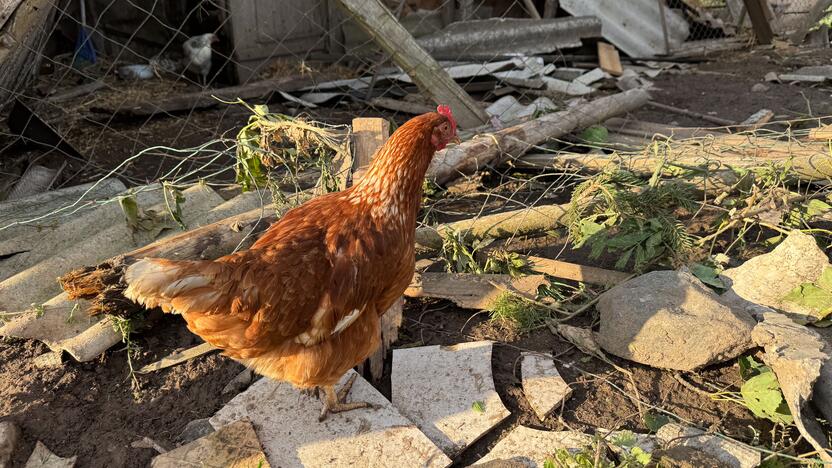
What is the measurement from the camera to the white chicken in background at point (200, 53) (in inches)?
266

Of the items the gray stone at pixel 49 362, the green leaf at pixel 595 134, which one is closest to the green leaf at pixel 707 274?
the green leaf at pixel 595 134

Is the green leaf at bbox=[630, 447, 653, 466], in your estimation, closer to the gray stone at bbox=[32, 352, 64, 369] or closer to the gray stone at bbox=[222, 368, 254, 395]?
the gray stone at bbox=[222, 368, 254, 395]

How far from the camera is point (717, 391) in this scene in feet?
7.86

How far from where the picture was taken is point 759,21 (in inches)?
346

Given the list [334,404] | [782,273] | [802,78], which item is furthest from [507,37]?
[334,404]

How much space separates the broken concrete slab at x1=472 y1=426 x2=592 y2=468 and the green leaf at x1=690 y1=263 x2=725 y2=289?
3.88 ft

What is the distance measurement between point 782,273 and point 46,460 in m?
3.15

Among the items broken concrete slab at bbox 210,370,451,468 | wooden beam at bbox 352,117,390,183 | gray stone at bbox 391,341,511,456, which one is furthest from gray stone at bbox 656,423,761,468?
wooden beam at bbox 352,117,390,183

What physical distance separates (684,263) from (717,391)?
2.48ft

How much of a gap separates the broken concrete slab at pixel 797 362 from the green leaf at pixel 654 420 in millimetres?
424

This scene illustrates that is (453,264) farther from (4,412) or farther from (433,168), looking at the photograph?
(4,412)

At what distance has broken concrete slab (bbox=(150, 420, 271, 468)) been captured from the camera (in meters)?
2.07

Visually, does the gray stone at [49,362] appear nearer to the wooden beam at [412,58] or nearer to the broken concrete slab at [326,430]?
the broken concrete slab at [326,430]

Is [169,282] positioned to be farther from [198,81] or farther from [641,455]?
[198,81]
